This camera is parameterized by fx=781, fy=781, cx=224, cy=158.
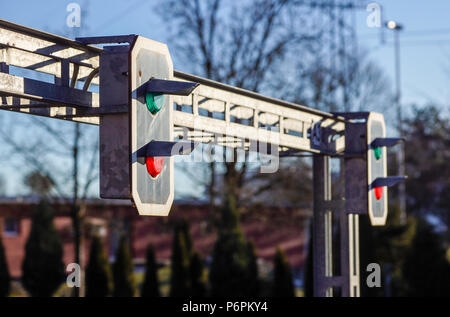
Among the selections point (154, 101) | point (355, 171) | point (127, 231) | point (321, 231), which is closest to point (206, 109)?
point (154, 101)

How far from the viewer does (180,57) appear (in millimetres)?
20312

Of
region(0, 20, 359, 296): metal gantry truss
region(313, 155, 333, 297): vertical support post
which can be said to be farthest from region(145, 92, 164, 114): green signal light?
region(313, 155, 333, 297): vertical support post

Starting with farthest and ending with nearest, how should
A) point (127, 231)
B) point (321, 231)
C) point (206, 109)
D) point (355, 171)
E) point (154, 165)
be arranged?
1. point (127, 231)
2. point (321, 231)
3. point (355, 171)
4. point (206, 109)
5. point (154, 165)

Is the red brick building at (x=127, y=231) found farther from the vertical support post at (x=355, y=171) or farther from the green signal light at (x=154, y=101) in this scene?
the green signal light at (x=154, y=101)

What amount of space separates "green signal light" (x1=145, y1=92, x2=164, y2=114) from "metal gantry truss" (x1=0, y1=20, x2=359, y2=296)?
0.70 ft

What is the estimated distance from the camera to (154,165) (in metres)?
5.49

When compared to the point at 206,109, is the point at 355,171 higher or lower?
lower

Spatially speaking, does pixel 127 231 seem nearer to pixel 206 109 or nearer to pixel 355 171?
pixel 355 171

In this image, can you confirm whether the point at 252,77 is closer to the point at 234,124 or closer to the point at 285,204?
the point at 285,204

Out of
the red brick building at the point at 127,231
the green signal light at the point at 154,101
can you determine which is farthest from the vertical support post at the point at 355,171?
the red brick building at the point at 127,231

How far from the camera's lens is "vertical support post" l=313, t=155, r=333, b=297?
34.3ft

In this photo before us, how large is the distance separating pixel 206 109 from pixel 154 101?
2293 millimetres

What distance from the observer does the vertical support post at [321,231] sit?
1045 cm
